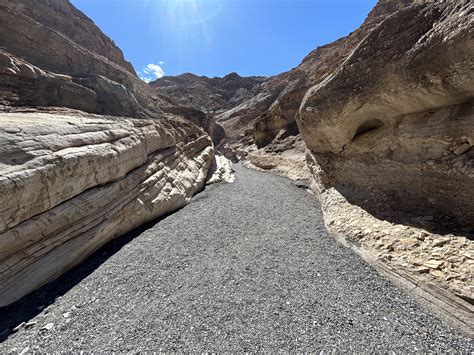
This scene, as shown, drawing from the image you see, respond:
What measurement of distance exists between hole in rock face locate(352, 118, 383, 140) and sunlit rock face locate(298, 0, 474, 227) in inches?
1.3

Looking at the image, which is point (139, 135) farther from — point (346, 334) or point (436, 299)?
point (436, 299)

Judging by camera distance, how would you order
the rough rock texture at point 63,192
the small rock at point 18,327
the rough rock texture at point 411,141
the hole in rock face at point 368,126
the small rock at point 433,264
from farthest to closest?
the hole in rock face at point 368,126, the rough rock texture at point 63,192, the rough rock texture at point 411,141, the small rock at point 433,264, the small rock at point 18,327

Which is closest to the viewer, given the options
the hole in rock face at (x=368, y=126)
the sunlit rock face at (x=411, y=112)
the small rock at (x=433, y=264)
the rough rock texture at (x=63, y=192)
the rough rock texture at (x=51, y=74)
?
the small rock at (x=433, y=264)

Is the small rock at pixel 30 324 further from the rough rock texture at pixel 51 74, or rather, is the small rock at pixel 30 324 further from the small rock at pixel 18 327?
the rough rock texture at pixel 51 74

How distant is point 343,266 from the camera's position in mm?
4555

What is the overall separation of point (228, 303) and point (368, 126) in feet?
24.2

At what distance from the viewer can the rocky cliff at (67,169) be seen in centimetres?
418

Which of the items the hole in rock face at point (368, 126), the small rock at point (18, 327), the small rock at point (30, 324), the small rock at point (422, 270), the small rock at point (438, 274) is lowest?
the small rock at point (422, 270)

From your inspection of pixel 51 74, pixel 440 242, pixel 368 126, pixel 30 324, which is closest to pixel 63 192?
pixel 30 324

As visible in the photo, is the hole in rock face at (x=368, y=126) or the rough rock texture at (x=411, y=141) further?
the hole in rock face at (x=368, y=126)

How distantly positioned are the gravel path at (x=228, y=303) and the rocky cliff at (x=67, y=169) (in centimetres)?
74

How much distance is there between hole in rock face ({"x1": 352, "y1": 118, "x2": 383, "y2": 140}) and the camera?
6752mm

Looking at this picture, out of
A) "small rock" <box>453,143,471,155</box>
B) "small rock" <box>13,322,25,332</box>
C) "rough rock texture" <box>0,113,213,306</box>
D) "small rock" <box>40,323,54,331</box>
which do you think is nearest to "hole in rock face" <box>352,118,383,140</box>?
"small rock" <box>453,143,471,155</box>

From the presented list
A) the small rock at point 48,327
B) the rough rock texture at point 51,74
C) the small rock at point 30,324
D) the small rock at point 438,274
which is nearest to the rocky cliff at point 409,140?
the small rock at point 438,274
